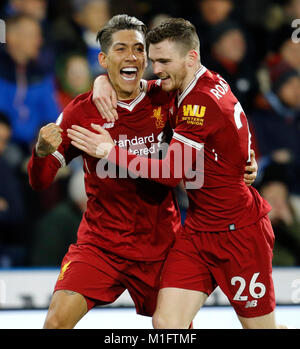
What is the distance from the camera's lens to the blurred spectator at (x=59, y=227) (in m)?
5.41

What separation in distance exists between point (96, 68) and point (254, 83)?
1.36 m

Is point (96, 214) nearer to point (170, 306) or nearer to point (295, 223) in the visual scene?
point (170, 306)

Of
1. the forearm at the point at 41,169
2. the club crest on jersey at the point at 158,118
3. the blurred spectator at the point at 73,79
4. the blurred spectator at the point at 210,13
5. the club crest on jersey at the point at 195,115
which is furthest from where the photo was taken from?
the blurred spectator at the point at 210,13

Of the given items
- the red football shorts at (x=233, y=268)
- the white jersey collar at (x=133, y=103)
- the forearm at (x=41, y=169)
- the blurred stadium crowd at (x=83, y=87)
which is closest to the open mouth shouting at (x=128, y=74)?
the white jersey collar at (x=133, y=103)

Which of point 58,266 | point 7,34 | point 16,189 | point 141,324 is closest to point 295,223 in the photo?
point 141,324

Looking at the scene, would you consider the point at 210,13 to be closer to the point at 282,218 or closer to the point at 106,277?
the point at 282,218

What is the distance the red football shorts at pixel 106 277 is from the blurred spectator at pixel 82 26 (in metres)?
2.51

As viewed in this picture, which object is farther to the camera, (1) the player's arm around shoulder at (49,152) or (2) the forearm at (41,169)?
(2) the forearm at (41,169)

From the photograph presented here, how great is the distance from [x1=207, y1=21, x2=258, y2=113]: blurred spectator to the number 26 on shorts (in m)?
2.48

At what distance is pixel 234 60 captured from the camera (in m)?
5.62

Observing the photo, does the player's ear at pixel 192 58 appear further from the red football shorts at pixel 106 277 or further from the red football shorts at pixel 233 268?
the red football shorts at pixel 106 277

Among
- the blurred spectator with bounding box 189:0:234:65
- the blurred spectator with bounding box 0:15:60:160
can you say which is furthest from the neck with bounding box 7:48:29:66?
the blurred spectator with bounding box 189:0:234:65

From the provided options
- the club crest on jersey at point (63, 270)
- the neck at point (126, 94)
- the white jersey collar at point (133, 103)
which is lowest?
the club crest on jersey at point (63, 270)

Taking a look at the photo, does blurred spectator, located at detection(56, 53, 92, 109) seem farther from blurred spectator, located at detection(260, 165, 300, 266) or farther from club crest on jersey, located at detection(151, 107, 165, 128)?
club crest on jersey, located at detection(151, 107, 165, 128)
